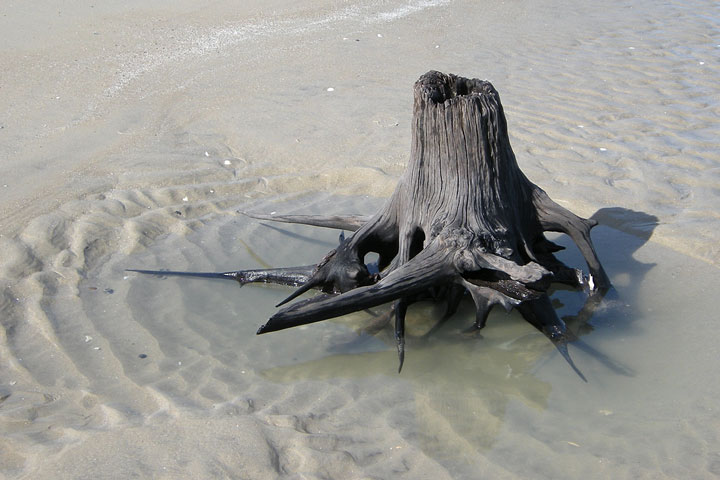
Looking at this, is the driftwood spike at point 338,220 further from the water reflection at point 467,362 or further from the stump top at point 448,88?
the stump top at point 448,88

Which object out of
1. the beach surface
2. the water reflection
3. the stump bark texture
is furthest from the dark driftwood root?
the beach surface

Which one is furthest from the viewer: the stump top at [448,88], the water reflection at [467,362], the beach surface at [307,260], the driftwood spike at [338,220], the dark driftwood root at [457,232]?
the driftwood spike at [338,220]

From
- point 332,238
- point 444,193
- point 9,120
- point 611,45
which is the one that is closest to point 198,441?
point 444,193

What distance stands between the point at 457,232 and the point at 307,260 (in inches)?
54.4

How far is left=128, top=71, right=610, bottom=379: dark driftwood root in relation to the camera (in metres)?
3.41

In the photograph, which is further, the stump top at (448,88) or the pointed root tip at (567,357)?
the stump top at (448,88)

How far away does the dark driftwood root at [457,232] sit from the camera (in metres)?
3.41

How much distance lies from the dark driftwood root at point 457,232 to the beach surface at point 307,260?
0.28 metres

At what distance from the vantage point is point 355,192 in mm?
5613

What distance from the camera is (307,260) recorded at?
4672 millimetres

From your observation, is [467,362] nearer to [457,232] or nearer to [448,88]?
[457,232]

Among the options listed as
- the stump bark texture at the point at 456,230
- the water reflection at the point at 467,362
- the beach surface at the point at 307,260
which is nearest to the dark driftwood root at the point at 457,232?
the stump bark texture at the point at 456,230

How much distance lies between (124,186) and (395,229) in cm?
257

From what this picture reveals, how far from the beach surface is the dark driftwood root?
28cm
